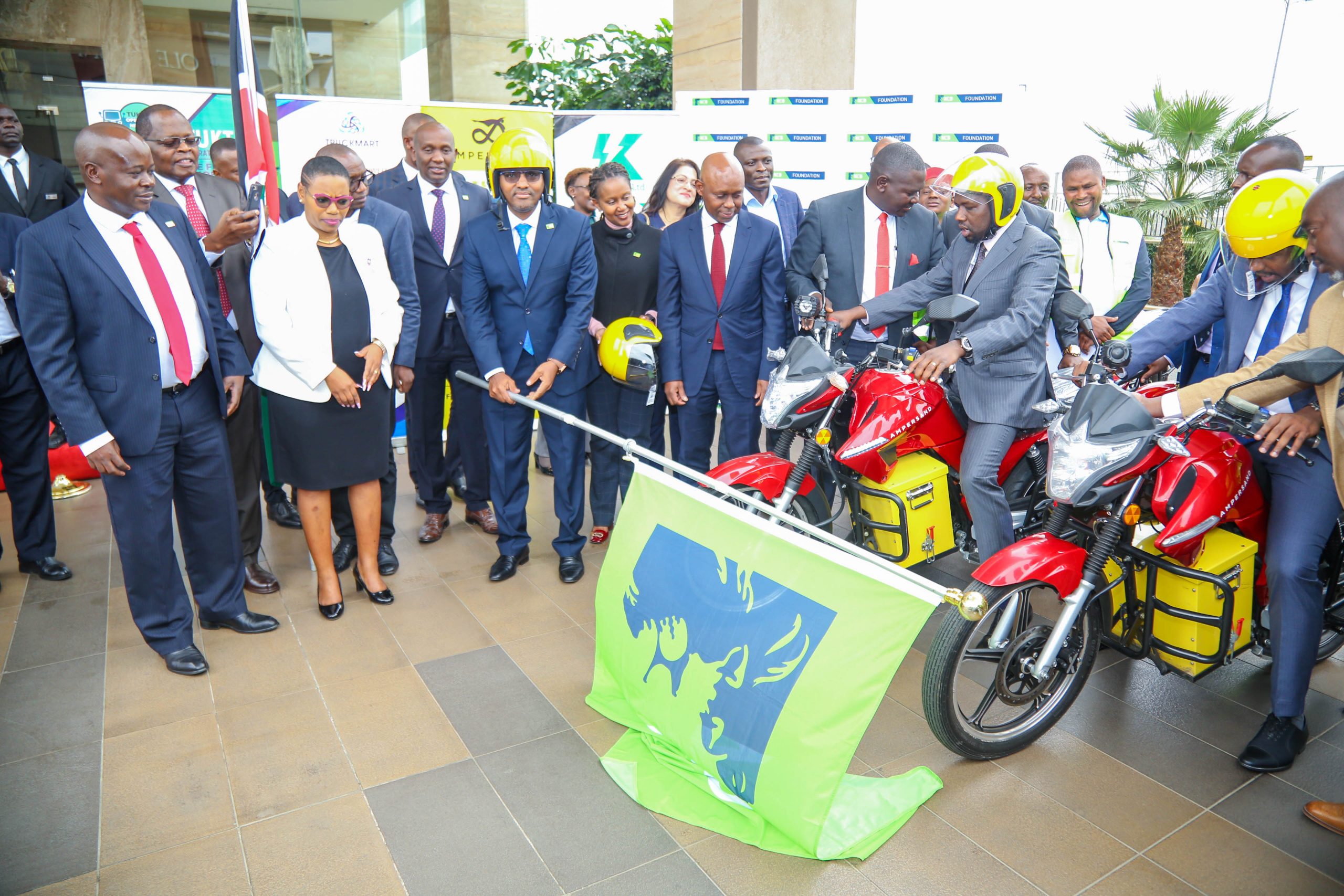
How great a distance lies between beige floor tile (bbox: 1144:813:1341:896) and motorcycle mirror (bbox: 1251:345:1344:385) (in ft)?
4.09

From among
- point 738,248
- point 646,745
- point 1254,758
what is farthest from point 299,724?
point 1254,758

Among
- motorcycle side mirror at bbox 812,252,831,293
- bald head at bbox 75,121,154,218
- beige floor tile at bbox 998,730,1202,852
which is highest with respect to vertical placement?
bald head at bbox 75,121,154,218

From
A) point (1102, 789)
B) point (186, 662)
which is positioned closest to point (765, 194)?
point (1102, 789)

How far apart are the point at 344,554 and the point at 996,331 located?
313 cm

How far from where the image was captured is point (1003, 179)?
3.13 meters

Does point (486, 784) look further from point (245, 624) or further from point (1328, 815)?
point (1328, 815)

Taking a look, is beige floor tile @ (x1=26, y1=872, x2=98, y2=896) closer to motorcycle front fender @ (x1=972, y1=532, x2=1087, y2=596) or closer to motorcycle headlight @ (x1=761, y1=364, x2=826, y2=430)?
motorcycle headlight @ (x1=761, y1=364, x2=826, y2=430)

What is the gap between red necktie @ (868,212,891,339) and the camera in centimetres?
409

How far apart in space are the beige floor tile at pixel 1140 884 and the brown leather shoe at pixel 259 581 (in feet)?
11.2

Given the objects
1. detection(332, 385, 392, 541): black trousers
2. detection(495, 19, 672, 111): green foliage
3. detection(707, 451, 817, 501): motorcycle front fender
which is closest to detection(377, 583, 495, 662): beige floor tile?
detection(332, 385, 392, 541): black trousers

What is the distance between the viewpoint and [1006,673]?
2631 mm

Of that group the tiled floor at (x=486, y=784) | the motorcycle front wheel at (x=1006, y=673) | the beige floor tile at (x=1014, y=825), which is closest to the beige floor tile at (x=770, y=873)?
the tiled floor at (x=486, y=784)

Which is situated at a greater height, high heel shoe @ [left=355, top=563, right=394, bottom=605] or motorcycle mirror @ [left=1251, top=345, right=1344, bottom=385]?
motorcycle mirror @ [left=1251, top=345, right=1344, bottom=385]

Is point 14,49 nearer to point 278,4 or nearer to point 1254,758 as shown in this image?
point 278,4
